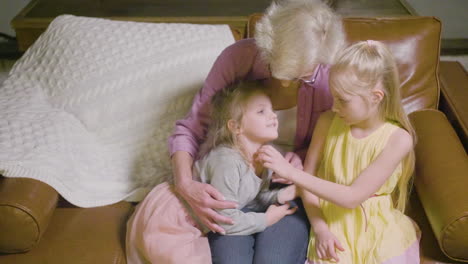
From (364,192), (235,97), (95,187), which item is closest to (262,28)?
(235,97)

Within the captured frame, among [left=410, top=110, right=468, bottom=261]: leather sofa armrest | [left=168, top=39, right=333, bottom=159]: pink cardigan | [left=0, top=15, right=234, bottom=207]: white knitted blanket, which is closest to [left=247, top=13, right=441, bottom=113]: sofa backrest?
[left=410, top=110, right=468, bottom=261]: leather sofa armrest

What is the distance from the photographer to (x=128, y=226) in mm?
1556

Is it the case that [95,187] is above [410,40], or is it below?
below

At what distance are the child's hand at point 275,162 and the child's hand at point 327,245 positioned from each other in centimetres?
21

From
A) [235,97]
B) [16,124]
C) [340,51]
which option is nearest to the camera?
[340,51]

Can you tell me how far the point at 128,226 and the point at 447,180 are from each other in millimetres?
967

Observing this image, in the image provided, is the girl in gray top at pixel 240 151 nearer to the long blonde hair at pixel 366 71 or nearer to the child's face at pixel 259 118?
the child's face at pixel 259 118

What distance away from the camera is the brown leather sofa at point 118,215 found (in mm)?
1373

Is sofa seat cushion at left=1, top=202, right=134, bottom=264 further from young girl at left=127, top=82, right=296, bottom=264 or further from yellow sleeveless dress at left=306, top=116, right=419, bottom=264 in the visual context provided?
yellow sleeveless dress at left=306, top=116, right=419, bottom=264

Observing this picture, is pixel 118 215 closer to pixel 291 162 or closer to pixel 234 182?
pixel 234 182

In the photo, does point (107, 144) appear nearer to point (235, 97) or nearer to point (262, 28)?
point (235, 97)

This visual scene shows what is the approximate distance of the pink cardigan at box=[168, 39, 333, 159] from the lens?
160 centimetres

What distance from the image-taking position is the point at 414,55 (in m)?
1.86

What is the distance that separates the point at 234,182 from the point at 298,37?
0.45 m
